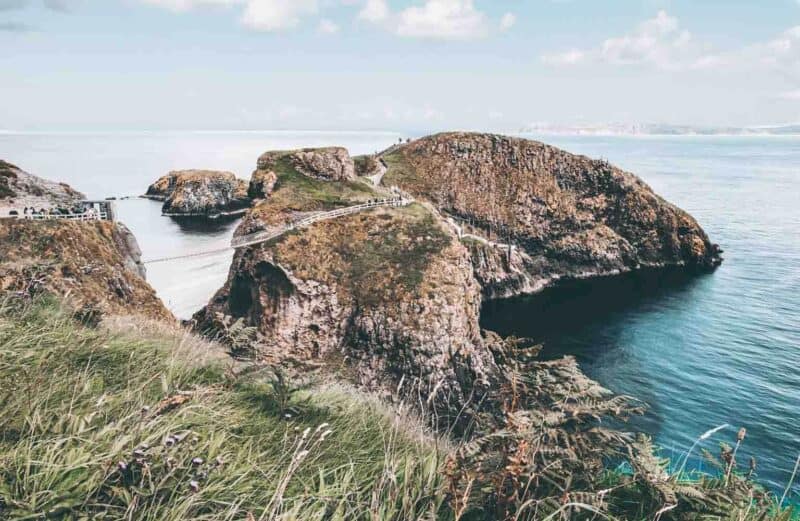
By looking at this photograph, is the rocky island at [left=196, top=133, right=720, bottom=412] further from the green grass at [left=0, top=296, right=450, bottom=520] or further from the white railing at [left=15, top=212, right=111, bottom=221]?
the white railing at [left=15, top=212, right=111, bottom=221]

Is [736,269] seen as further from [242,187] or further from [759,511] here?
[242,187]

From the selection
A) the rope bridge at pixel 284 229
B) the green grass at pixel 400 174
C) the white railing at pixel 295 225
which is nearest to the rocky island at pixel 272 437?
the rope bridge at pixel 284 229

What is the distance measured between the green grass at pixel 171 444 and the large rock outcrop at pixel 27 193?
3487cm

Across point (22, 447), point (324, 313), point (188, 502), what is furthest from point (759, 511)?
point (324, 313)

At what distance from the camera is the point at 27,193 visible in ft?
128

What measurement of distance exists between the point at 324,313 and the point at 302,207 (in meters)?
17.8

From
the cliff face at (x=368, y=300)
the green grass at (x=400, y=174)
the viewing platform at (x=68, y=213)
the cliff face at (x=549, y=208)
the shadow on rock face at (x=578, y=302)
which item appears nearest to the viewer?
the viewing platform at (x=68, y=213)

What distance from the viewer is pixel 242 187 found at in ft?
438

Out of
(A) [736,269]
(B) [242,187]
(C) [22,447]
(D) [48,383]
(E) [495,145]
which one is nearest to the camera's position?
(C) [22,447]

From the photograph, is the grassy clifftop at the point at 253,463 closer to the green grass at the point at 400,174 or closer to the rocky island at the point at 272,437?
the rocky island at the point at 272,437

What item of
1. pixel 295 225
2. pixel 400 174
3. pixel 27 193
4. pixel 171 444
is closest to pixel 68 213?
pixel 27 193

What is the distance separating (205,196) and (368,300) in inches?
3662

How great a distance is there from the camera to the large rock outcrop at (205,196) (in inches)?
4732

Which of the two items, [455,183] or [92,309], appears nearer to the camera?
→ [92,309]
